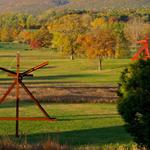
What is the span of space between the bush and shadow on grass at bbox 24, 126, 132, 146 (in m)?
7.08

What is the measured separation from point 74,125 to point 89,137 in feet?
16.1

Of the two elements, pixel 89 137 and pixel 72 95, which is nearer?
pixel 89 137

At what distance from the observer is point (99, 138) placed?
2762cm

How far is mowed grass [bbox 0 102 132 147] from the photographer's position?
2705cm

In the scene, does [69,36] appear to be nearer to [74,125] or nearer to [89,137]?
[74,125]

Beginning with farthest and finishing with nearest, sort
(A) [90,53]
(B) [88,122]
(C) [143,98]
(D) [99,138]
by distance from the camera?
1. (A) [90,53]
2. (B) [88,122]
3. (D) [99,138]
4. (C) [143,98]

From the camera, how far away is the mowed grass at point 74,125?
88.7ft

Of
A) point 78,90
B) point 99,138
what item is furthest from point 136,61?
point 78,90

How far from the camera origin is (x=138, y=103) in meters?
17.8

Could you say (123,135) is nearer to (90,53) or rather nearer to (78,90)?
(78,90)

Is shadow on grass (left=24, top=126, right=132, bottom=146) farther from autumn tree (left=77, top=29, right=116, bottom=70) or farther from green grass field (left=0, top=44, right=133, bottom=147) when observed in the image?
autumn tree (left=77, top=29, right=116, bottom=70)

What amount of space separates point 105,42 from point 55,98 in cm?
5608

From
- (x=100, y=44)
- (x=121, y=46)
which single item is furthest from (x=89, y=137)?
(x=121, y=46)

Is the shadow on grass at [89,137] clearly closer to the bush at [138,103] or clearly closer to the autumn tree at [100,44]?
the bush at [138,103]
